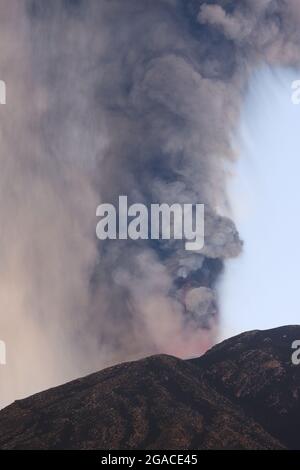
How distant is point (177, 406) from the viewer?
7950 centimetres

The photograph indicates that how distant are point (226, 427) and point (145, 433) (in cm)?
1008

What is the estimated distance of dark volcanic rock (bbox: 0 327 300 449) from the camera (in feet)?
232

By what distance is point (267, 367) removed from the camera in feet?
304

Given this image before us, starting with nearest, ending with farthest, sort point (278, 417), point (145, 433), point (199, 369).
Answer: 1. point (145, 433)
2. point (278, 417)
3. point (199, 369)

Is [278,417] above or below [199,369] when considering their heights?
below

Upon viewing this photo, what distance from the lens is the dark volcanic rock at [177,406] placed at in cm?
7062

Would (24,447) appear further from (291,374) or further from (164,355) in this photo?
(291,374)

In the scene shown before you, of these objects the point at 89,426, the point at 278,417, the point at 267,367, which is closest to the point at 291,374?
the point at 267,367

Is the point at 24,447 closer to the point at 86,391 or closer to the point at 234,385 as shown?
the point at 86,391

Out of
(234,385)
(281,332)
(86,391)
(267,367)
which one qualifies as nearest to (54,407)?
(86,391)

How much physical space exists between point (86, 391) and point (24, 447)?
18.8m

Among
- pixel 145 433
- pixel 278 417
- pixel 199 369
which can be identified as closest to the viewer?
pixel 145 433

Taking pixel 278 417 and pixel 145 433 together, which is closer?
pixel 145 433
